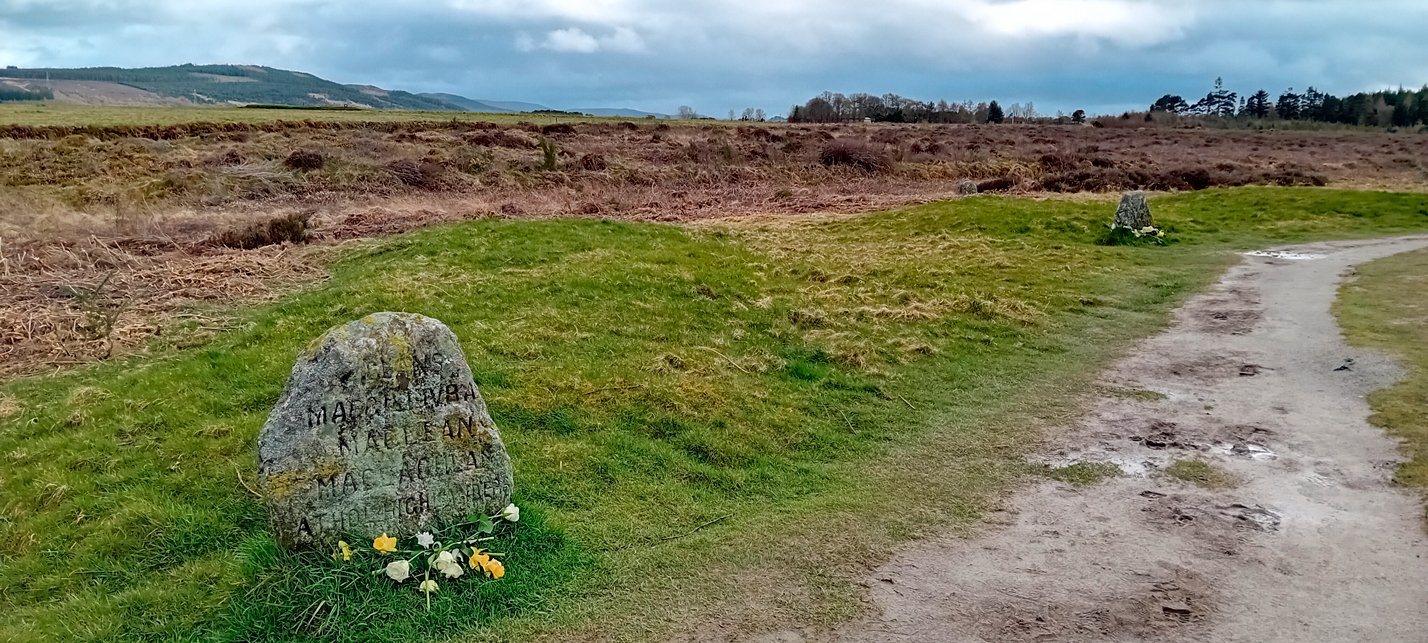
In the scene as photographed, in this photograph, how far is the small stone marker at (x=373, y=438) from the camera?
493 centimetres

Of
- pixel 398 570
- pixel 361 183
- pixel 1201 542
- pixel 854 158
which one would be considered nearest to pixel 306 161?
pixel 361 183

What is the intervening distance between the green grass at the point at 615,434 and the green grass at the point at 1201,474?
121 centimetres

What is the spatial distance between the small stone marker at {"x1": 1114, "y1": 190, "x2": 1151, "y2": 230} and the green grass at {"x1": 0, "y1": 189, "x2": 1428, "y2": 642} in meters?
3.86

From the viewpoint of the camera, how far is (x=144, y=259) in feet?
48.4

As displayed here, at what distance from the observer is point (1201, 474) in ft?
22.5

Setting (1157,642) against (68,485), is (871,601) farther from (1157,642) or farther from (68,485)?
(68,485)

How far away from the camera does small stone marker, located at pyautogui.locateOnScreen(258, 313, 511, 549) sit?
4934 millimetres

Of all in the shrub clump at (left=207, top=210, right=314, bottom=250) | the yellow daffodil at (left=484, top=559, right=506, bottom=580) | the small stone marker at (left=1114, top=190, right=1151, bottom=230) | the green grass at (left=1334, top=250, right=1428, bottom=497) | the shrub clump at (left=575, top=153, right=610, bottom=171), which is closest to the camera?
the yellow daffodil at (left=484, top=559, right=506, bottom=580)

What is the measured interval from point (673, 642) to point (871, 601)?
1239 millimetres

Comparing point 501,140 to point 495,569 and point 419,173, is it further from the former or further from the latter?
point 495,569

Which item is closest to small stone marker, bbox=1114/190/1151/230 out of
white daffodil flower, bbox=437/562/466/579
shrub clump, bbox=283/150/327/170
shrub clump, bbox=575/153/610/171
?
white daffodil flower, bbox=437/562/466/579

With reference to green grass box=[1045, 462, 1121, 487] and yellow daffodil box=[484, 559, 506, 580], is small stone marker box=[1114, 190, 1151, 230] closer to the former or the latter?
green grass box=[1045, 462, 1121, 487]

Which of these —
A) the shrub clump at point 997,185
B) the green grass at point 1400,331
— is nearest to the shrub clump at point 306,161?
the shrub clump at point 997,185

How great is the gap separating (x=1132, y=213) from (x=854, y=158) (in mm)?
19475
